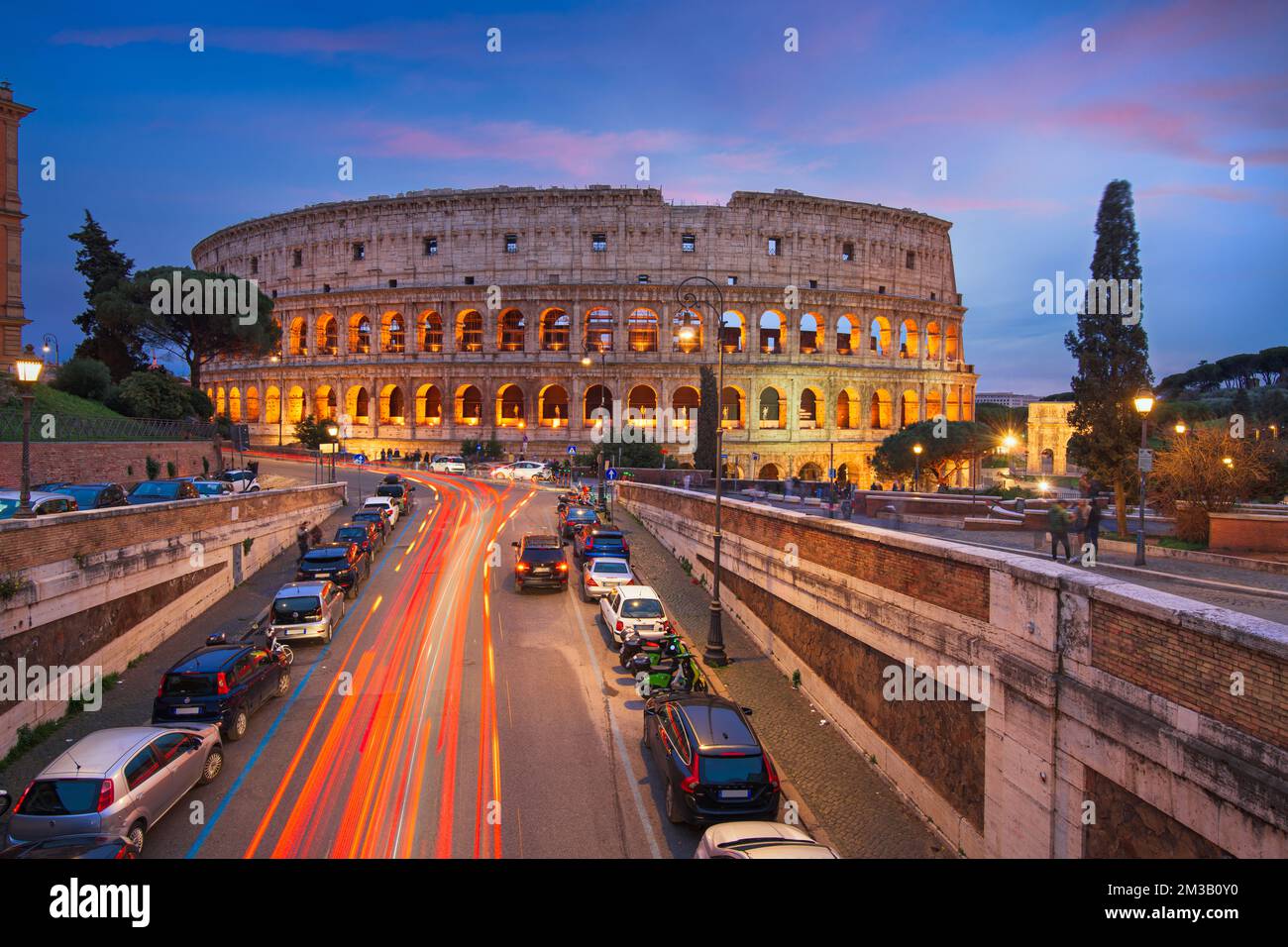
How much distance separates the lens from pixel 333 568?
2255 centimetres

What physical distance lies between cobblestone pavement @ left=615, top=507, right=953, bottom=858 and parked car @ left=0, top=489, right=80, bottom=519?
53.5 feet

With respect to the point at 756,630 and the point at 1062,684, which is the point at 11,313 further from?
the point at 1062,684

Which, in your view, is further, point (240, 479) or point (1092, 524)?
point (240, 479)

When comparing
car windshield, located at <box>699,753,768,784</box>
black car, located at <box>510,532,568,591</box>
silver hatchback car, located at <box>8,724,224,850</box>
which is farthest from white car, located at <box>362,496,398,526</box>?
car windshield, located at <box>699,753,768,784</box>

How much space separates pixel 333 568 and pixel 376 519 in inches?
344

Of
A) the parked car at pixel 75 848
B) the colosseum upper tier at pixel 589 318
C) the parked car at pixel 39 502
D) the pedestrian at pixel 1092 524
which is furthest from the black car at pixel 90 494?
the colosseum upper tier at pixel 589 318

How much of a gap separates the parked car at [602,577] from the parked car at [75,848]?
14728mm

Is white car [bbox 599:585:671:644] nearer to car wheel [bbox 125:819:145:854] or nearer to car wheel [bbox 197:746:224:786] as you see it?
car wheel [bbox 197:746:224:786]

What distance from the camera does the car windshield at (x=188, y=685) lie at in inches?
500

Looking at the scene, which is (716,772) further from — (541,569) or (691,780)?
(541,569)

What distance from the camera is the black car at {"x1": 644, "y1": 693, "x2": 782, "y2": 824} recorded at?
10.3m

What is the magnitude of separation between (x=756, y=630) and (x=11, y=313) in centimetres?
4285

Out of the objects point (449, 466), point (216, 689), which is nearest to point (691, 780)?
point (216, 689)
